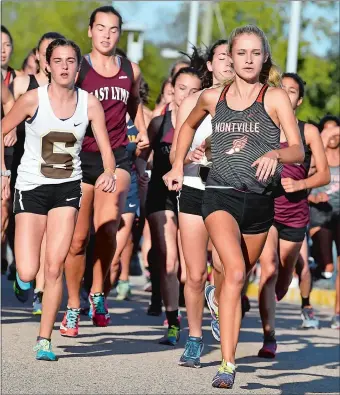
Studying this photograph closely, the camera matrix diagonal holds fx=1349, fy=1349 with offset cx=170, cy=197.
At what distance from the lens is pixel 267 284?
1080 cm

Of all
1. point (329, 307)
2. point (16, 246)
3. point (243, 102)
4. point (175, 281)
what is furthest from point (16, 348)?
point (329, 307)

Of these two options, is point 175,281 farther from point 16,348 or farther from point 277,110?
point 277,110

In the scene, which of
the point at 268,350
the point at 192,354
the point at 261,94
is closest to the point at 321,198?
the point at 268,350

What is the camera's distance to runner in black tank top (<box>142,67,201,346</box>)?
35.9 ft

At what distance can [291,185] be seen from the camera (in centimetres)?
1116

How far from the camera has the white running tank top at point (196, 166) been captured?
32.5 ft

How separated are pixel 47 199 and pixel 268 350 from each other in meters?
2.40

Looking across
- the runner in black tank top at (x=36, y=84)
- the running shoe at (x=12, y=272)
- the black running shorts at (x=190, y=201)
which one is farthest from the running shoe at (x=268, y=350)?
the running shoe at (x=12, y=272)

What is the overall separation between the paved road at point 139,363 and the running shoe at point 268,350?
6 cm

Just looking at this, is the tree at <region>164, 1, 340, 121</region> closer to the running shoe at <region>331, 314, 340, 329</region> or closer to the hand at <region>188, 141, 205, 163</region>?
the running shoe at <region>331, 314, 340, 329</region>

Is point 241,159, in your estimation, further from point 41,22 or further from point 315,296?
point 41,22

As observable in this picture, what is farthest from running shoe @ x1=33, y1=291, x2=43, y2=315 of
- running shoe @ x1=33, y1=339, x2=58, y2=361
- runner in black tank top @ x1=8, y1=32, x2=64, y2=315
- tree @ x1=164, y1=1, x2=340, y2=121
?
tree @ x1=164, y1=1, x2=340, y2=121

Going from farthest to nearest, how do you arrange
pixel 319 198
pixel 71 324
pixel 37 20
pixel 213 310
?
pixel 37 20 → pixel 319 198 → pixel 71 324 → pixel 213 310

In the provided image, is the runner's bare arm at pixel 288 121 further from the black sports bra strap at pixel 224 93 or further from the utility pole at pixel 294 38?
the utility pole at pixel 294 38
